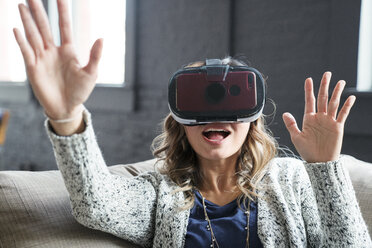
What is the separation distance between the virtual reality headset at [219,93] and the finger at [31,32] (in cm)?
34

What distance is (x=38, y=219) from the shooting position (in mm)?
1070

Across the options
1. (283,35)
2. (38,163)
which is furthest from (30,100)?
(283,35)

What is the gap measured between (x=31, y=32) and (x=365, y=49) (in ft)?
5.44

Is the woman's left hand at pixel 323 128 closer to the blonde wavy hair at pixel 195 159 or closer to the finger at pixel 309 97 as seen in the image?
the finger at pixel 309 97

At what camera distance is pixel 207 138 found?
112 centimetres

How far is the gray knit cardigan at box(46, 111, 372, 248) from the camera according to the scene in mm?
949

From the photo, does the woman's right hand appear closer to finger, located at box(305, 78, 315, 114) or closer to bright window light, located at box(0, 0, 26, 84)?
finger, located at box(305, 78, 315, 114)

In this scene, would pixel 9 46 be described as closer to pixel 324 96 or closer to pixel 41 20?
pixel 41 20

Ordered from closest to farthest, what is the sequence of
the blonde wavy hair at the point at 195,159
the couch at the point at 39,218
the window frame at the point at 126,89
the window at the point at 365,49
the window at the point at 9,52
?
the couch at the point at 39,218 → the blonde wavy hair at the point at 195,159 → the window at the point at 365,49 → the window frame at the point at 126,89 → the window at the point at 9,52

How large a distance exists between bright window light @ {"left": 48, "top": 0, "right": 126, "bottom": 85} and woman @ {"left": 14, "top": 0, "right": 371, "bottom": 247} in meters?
2.43

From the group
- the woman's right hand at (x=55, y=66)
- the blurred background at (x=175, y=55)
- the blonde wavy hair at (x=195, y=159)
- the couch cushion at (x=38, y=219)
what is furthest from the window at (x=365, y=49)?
the woman's right hand at (x=55, y=66)

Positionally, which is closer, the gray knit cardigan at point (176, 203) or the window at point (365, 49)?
the gray knit cardigan at point (176, 203)

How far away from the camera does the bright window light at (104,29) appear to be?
3578mm

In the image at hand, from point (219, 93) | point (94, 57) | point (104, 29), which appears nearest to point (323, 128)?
point (219, 93)
